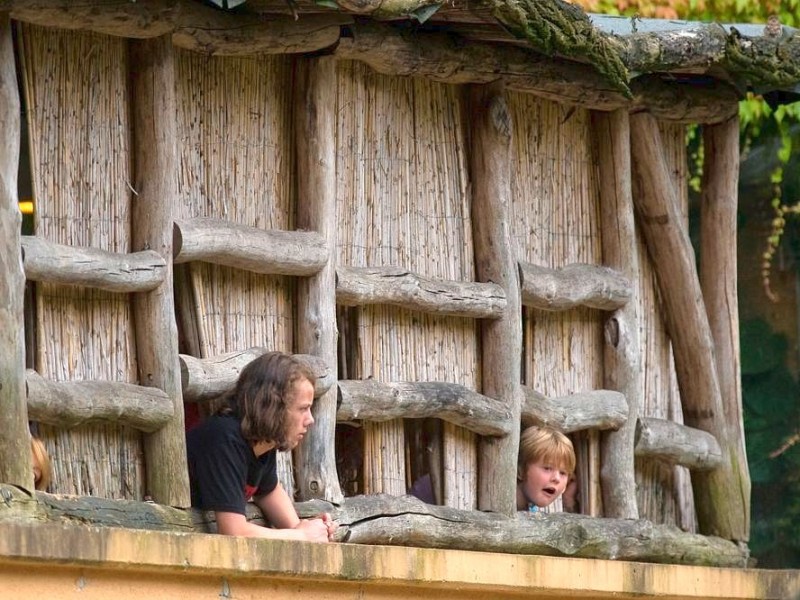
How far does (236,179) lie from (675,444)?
2.58 meters

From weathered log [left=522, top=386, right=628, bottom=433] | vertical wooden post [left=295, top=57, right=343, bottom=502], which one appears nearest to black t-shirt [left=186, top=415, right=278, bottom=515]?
vertical wooden post [left=295, top=57, right=343, bottom=502]

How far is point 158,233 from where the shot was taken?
6066mm

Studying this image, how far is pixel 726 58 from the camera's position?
25.0 ft

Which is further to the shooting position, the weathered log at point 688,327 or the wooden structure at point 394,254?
the weathered log at point 688,327

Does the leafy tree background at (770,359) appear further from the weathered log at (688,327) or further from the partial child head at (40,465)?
the partial child head at (40,465)

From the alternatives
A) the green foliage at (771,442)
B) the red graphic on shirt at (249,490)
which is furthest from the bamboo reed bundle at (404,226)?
the green foliage at (771,442)

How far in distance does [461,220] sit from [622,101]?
1.02 metres

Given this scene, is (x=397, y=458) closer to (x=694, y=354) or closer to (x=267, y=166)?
(x=267, y=166)

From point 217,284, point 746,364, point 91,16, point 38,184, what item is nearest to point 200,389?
point 217,284

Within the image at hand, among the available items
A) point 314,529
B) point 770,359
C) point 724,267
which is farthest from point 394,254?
point 770,359

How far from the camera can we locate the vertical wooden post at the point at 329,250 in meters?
6.52

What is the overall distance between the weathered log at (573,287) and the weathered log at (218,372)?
49.1 inches

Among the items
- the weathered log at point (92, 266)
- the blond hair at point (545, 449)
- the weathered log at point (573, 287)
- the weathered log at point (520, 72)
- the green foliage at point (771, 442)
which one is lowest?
the green foliage at point (771, 442)

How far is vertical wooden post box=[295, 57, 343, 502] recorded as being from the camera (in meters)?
6.52
